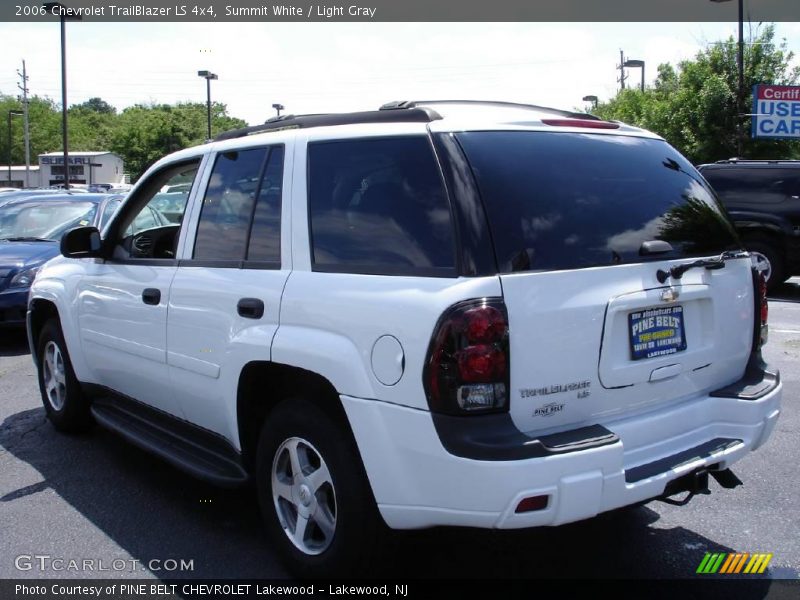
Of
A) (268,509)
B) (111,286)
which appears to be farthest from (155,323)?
(268,509)

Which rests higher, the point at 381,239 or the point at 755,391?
the point at 381,239

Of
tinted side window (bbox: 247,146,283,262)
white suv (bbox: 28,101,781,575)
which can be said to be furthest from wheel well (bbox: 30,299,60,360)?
tinted side window (bbox: 247,146,283,262)

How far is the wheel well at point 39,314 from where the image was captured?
228 inches

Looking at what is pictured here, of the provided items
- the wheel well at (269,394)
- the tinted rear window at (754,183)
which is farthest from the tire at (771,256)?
the wheel well at (269,394)

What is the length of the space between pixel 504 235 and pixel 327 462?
44.8 inches

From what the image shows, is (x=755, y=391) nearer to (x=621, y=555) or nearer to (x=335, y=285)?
(x=621, y=555)

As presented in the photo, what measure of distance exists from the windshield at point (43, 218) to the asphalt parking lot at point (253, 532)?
581cm

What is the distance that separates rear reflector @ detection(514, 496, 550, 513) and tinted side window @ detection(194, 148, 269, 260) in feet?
5.99

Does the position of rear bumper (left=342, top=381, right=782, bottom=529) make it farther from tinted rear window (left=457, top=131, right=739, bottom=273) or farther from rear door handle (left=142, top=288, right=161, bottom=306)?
rear door handle (left=142, top=288, right=161, bottom=306)

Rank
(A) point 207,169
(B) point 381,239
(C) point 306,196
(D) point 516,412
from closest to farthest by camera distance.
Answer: (D) point 516,412 < (B) point 381,239 < (C) point 306,196 < (A) point 207,169

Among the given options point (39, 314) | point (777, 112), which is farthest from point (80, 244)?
point (777, 112)

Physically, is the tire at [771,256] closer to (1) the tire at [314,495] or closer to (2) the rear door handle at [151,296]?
(2) the rear door handle at [151,296]

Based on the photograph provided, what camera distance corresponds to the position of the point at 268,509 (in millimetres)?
3602

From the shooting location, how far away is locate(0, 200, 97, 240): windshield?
34.1 ft
